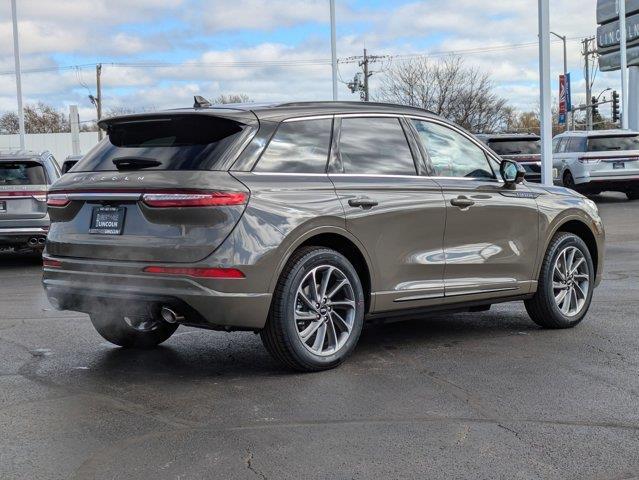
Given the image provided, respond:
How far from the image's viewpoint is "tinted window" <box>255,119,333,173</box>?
541 centimetres

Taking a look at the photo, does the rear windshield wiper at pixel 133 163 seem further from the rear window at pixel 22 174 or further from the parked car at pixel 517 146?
the parked car at pixel 517 146

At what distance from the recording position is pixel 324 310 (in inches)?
217

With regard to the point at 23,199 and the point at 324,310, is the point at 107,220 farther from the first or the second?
the point at 23,199

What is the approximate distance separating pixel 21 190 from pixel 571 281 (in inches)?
308

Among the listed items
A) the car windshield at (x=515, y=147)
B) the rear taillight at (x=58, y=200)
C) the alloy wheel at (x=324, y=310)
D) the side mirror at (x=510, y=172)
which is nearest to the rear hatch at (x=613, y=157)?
the car windshield at (x=515, y=147)

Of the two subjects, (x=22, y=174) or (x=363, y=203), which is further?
(x=22, y=174)

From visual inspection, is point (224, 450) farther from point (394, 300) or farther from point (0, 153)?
point (0, 153)

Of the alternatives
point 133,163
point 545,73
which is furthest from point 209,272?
point 545,73

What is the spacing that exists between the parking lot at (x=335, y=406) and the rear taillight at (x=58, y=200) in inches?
43.7

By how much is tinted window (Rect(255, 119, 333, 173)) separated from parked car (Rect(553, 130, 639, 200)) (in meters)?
17.5

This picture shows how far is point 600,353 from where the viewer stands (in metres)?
6.19

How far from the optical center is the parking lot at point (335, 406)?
3.91 meters

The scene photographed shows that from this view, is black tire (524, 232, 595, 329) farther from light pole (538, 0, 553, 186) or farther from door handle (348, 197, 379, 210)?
light pole (538, 0, 553, 186)

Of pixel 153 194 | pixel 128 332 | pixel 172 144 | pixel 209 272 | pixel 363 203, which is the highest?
pixel 172 144
